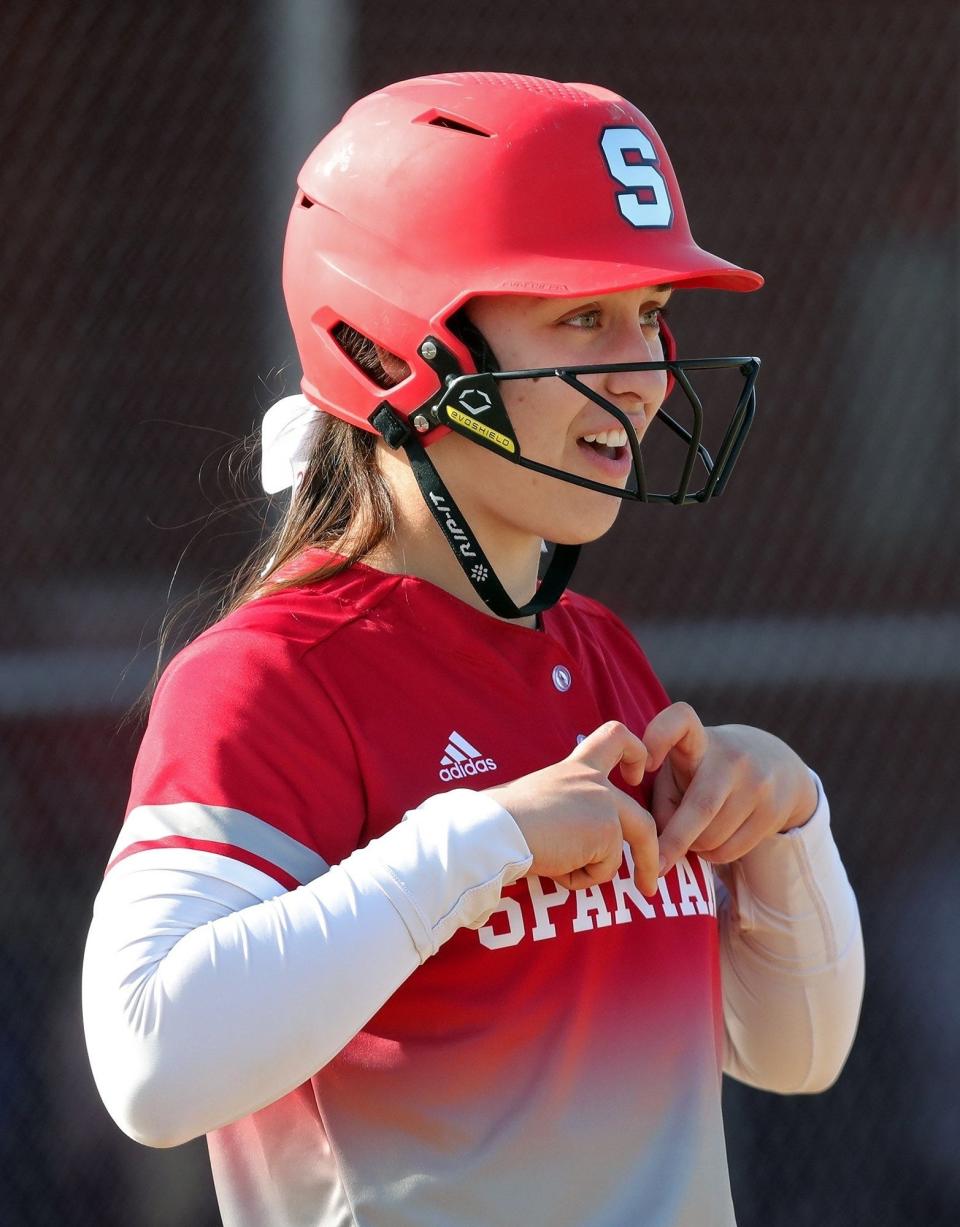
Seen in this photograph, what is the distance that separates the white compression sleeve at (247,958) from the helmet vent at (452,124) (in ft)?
1.79

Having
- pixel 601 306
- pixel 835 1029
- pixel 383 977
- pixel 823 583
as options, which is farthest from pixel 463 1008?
pixel 823 583

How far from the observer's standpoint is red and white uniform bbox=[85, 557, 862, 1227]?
0.89 metres

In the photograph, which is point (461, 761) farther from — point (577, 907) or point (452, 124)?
point (452, 124)

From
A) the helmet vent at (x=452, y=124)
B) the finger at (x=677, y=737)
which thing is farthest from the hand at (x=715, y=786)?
the helmet vent at (x=452, y=124)

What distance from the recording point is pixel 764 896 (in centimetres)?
126

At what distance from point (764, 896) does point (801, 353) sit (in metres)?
1.44

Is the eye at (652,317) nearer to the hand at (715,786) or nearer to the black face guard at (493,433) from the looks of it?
the black face guard at (493,433)

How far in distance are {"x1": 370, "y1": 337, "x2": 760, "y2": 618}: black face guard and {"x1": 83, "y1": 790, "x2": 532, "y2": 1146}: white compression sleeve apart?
0.88 feet

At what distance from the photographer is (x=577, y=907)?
3.55 feet

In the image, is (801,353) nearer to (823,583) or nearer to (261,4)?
(823,583)

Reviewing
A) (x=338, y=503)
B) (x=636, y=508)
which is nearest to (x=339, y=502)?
(x=338, y=503)

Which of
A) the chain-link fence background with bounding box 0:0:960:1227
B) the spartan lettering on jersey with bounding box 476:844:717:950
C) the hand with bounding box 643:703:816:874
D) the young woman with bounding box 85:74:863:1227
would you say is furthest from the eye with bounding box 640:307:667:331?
the chain-link fence background with bounding box 0:0:960:1227

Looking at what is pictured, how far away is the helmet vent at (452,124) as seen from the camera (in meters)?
1.16

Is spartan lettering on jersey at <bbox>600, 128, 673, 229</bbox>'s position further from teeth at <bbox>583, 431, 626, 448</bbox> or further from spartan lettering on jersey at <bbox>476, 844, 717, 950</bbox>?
spartan lettering on jersey at <bbox>476, 844, 717, 950</bbox>
